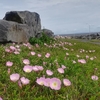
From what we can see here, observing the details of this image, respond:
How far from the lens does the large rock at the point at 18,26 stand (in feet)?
34.5

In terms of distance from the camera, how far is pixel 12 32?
1119 cm

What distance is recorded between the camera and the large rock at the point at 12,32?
1039 cm

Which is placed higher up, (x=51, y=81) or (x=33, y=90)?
(x=51, y=81)

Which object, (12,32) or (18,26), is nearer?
(12,32)

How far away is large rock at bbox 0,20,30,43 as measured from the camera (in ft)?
34.1

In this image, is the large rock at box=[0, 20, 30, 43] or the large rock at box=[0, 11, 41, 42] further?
the large rock at box=[0, 11, 41, 42]

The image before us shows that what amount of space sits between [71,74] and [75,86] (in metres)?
0.68

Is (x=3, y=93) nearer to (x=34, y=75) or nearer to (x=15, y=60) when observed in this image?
(x=34, y=75)

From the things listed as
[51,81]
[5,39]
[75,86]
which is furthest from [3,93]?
[5,39]

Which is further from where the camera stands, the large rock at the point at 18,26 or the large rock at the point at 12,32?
the large rock at the point at 18,26

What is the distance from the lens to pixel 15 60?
553cm

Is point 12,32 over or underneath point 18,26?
underneath

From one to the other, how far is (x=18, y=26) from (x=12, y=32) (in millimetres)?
902

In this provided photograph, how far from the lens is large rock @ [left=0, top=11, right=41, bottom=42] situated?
10516mm
